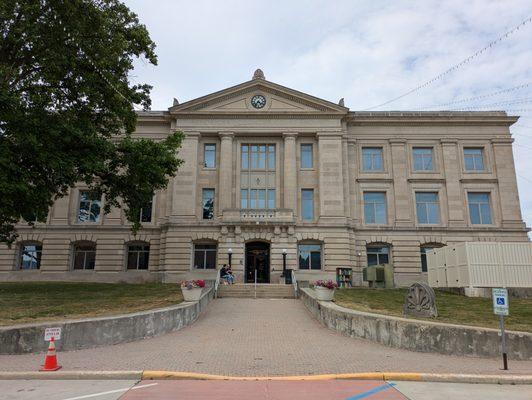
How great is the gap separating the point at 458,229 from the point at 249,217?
18.7 metres

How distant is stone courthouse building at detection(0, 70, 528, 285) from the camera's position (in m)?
37.2

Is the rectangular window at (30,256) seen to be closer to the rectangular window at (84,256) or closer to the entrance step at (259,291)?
the rectangular window at (84,256)

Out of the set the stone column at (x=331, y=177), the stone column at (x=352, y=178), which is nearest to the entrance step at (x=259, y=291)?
the stone column at (x=331, y=177)

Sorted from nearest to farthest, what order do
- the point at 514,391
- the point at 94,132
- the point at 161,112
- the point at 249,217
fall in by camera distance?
the point at 514,391 → the point at 94,132 → the point at 249,217 → the point at 161,112

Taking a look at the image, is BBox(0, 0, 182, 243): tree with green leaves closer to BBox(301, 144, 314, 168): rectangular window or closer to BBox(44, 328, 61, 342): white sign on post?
BBox(44, 328, 61, 342): white sign on post

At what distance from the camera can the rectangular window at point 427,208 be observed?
39.7 meters

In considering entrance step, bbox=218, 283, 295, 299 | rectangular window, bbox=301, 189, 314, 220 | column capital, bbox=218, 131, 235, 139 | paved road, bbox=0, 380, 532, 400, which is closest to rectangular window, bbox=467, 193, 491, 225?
rectangular window, bbox=301, 189, 314, 220

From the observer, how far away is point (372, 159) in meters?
41.2

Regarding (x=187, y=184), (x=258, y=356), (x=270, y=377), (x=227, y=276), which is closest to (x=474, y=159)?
(x=227, y=276)

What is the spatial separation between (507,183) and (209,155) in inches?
1089

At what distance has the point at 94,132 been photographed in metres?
23.1

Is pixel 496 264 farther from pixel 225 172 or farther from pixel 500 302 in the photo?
pixel 225 172

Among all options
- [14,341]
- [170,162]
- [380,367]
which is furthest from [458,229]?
[14,341]

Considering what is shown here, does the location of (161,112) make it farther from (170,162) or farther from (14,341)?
(14,341)
